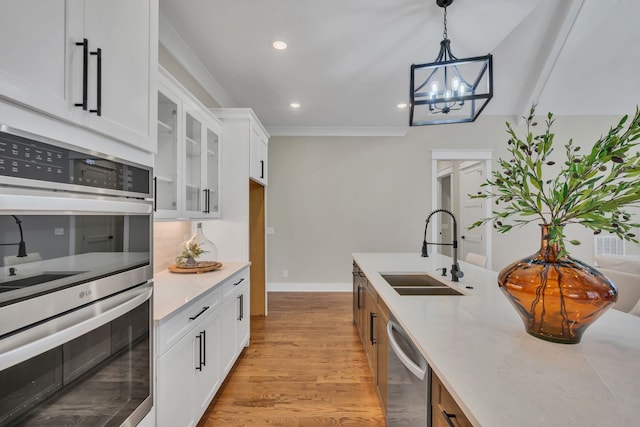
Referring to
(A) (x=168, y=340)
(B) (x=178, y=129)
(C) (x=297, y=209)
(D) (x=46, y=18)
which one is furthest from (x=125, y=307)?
(C) (x=297, y=209)

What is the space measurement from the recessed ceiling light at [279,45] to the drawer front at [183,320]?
2.19 metres

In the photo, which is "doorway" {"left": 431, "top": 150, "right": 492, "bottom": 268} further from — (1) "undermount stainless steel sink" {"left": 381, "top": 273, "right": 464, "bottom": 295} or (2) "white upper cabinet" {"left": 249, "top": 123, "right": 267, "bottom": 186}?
(2) "white upper cabinet" {"left": 249, "top": 123, "right": 267, "bottom": 186}

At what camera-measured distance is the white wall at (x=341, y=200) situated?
4988 mm

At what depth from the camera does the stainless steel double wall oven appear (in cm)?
68

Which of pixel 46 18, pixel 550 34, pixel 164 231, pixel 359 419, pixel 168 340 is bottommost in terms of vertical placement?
pixel 359 419

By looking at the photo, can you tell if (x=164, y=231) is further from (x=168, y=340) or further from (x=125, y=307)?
(x=125, y=307)

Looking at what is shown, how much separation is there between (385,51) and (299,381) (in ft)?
10.1

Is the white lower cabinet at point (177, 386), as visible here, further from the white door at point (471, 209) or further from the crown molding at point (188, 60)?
the white door at point (471, 209)

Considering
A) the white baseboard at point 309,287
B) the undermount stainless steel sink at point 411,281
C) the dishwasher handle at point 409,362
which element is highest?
the undermount stainless steel sink at point 411,281

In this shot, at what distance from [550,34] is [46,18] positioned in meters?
4.50

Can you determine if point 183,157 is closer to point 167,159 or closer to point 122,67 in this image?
point 167,159

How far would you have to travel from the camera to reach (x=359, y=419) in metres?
1.92

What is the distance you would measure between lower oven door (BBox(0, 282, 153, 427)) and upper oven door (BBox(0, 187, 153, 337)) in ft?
0.15

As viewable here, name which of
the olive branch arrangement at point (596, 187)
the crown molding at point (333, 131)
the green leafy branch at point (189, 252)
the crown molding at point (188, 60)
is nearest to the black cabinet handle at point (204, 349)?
the green leafy branch at point (189, 252)
